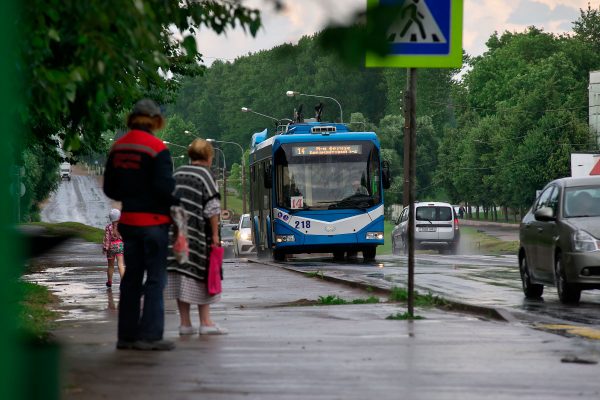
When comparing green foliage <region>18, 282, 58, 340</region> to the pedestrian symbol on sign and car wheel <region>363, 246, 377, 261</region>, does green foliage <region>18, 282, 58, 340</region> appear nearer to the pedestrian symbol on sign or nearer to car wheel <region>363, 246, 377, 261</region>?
the pedestrian symbol on sign

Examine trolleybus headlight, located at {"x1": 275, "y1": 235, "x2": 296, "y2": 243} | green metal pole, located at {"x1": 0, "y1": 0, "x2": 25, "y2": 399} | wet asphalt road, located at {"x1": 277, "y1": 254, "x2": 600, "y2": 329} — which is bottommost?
wet asphalt road, located at {"x1": 277, "y1": 254, "x2": 600, "y2": 329}

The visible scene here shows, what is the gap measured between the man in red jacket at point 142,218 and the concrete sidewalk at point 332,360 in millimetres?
255

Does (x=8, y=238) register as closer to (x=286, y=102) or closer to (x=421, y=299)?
(x=421, y=299)

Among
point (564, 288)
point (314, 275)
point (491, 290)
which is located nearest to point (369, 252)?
point (314, 275)

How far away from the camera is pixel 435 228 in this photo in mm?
50219

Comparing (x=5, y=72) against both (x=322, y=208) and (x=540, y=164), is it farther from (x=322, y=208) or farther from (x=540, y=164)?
(x=540, y=164)

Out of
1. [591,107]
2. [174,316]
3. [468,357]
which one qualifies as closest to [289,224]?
[174,316]

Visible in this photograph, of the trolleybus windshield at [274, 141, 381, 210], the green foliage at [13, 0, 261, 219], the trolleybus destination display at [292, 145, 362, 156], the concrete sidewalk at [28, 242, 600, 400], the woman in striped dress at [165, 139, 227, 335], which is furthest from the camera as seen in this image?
the trolleybus destination display at [292, 145, 362, 156]

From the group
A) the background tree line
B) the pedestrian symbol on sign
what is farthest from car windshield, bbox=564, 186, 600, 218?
the background tree line

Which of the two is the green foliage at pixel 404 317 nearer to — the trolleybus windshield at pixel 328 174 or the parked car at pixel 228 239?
the trolleybus windshield at pixel 328 174

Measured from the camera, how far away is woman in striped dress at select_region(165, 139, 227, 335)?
10.3m

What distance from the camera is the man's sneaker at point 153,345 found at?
8.95 meters

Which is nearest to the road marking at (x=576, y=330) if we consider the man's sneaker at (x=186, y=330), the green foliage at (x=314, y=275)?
the man's sneaker at (x=186, y=330)

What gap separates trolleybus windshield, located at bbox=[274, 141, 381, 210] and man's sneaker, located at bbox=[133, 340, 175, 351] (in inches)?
969
